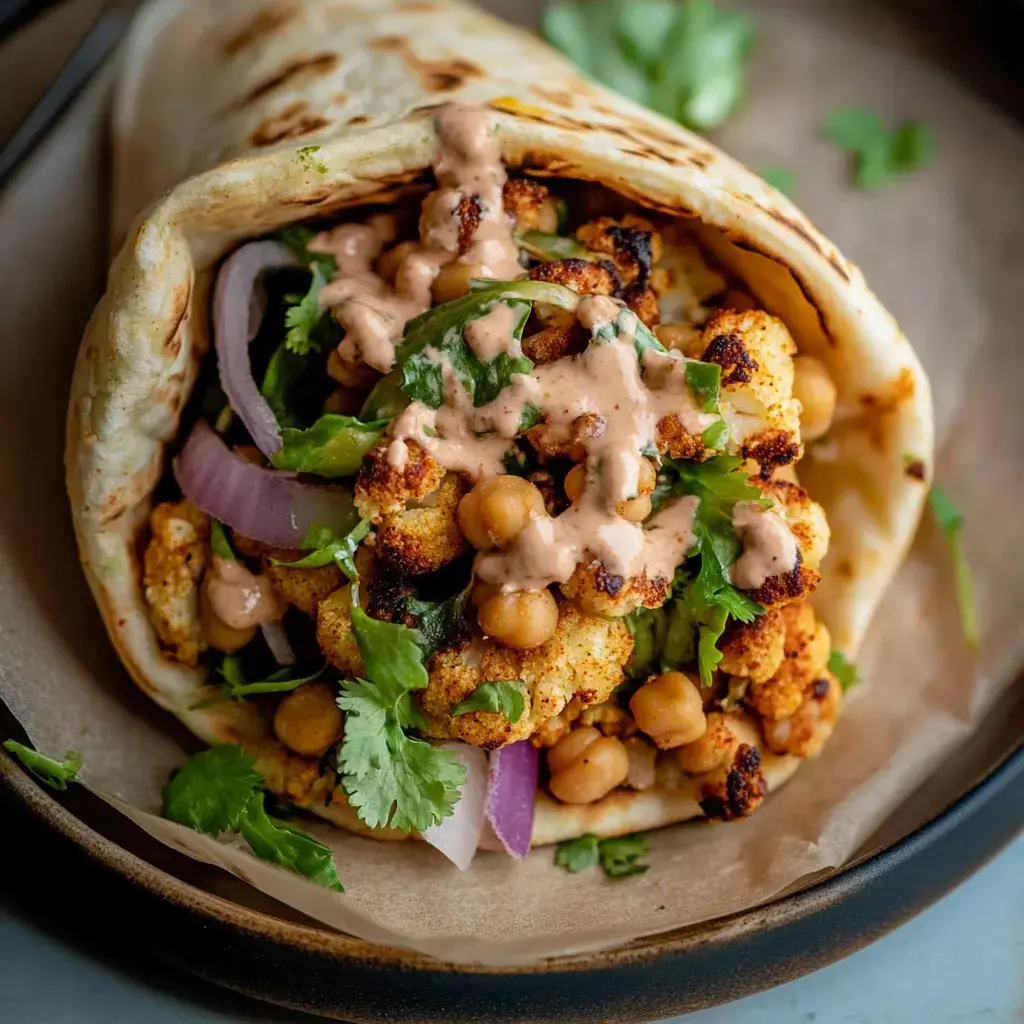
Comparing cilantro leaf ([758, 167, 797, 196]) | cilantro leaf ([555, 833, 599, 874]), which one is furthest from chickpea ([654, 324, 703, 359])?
cilantro leaf ([758, 167, 797, 196])

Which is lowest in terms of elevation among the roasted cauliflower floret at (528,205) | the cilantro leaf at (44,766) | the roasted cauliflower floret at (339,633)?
the cilantro leaf at (44,766)

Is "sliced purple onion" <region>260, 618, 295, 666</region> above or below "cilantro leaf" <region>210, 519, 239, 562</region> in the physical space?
below

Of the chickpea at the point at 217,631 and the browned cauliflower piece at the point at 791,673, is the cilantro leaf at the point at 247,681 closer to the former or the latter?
the chickpea at the point at 217,631

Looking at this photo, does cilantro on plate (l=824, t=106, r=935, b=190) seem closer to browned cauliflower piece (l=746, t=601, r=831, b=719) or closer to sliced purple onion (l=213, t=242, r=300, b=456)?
browned cauliflower piece (l=746, t=601, r=831, b=719)

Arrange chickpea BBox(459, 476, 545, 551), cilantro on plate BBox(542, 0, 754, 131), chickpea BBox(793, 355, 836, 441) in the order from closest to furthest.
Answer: chickpea BBox(459, 476, 545, 551), chickpea BBox(793, 355, 836, 441), cilantro on plate BBox(542, 0, 754, 131)

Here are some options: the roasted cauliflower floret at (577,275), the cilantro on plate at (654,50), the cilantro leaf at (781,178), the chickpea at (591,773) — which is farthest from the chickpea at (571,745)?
the cilantro on plate at (654,50)

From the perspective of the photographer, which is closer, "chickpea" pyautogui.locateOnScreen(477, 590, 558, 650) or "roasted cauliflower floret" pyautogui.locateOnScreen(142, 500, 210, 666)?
"chickpea" pyautogui.locateOnScreen(477, 590, 558, 650)

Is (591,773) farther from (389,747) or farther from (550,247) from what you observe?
(550,247)
